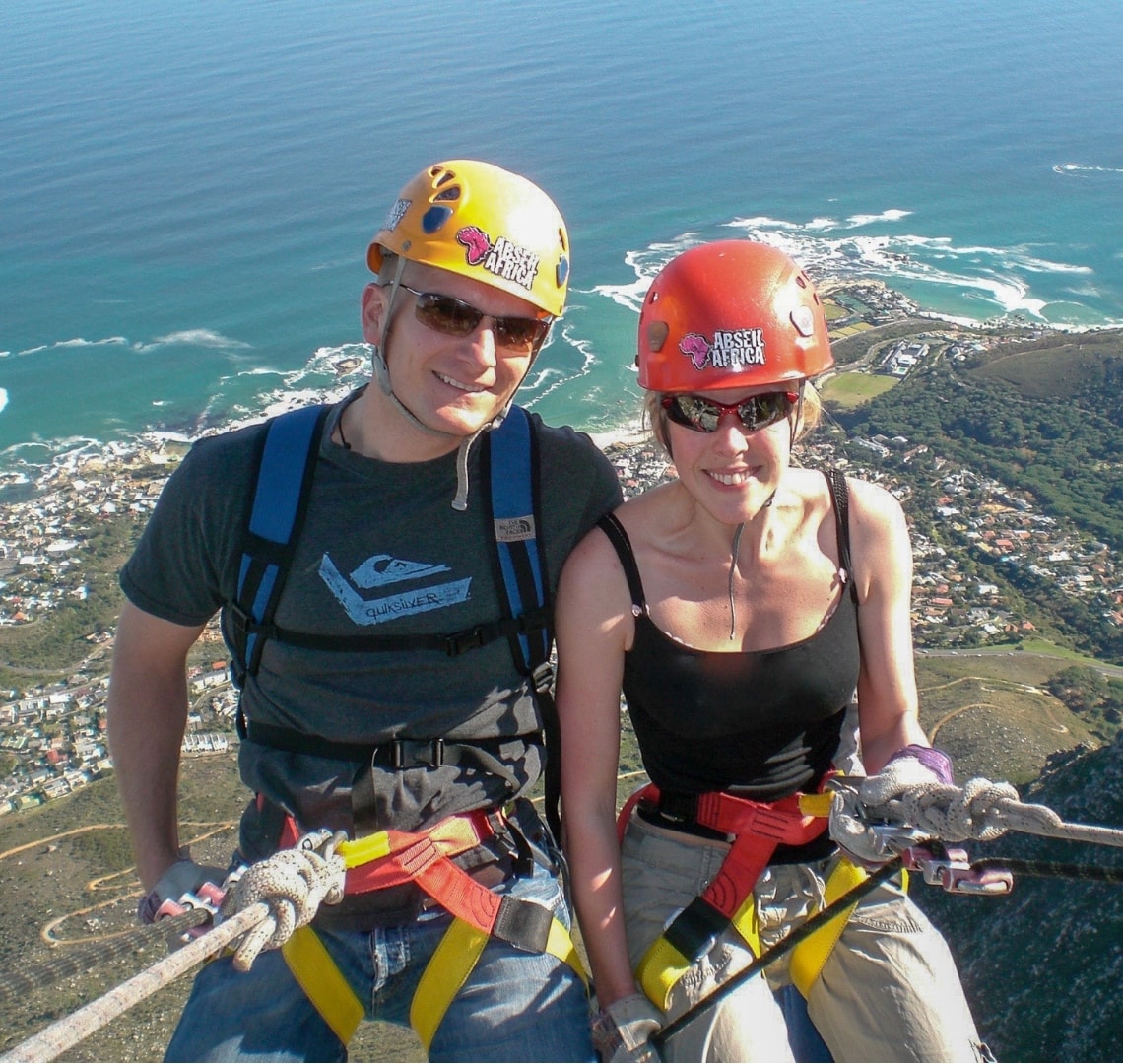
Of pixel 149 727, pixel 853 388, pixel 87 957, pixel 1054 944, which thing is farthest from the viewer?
pixel 853 388

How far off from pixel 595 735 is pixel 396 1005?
109 centimetres

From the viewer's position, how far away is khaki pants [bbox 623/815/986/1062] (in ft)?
9.95

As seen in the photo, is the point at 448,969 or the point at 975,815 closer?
the point at 975,815

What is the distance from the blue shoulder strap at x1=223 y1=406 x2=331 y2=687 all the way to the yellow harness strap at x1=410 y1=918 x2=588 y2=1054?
1.12 metres

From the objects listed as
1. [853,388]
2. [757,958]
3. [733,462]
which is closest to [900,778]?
[757,958]

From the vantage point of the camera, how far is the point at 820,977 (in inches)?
132

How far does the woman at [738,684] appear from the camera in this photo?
3180 mm

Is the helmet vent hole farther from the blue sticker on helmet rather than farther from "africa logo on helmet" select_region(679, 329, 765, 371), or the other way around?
the blue sticker on helmet

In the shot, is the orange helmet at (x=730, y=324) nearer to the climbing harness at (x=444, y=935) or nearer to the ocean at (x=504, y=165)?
the climbing harness at (x=444, y=935)

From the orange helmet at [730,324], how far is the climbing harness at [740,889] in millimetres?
1358

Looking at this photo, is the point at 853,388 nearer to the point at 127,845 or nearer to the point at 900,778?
the point at 127,845

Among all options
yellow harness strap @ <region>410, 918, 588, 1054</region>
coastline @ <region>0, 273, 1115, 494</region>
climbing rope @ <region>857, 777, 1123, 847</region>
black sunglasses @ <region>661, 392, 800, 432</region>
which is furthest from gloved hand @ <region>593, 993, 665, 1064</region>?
coastline @ <region>0, 273, 1115, 494</region>

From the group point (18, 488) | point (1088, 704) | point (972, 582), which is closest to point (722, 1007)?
point (1088, 704)

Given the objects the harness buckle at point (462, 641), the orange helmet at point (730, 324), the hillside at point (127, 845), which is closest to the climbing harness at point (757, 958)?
the harness buckle at point (462, 641)
